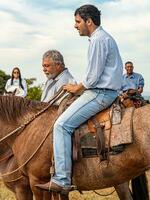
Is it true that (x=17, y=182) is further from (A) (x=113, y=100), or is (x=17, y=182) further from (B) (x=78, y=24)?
(B) (x=78, y=24)

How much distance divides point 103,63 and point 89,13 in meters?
0.63

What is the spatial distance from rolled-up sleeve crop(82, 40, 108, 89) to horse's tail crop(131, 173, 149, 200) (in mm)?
2422

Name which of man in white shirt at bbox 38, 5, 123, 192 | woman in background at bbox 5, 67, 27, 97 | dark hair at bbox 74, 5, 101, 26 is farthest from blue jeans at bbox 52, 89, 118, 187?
woman in background at bbox 5, 67, 27, 97

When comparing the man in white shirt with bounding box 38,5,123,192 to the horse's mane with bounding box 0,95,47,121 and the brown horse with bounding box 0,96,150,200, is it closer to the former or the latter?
the brown horse with bounding box 0,96,150,200

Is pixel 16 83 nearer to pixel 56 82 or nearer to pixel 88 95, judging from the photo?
pixel 56 82

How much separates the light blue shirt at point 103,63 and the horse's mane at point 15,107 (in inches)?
37.1

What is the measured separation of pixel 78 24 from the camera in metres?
5.88

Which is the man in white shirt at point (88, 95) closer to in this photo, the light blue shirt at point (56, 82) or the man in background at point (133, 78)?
the light blue shirt at point (56, 82)

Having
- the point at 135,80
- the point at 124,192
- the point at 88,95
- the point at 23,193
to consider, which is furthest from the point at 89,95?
the point at 135,80

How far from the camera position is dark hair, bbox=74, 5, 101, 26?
580 centimetres

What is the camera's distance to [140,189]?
7570mm

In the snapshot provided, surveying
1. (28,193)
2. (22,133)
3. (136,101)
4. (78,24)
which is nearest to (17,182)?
(28,193)

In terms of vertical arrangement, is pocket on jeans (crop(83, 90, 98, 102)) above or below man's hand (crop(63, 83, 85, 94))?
below

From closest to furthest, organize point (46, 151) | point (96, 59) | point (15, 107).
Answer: point (96, 59) → point (46, 151) → point (15, 107)
